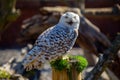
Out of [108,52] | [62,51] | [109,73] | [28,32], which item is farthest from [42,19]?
[62,51]

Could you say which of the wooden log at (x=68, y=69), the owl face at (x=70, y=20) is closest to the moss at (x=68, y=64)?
the wooden log at (x=68, y=69)

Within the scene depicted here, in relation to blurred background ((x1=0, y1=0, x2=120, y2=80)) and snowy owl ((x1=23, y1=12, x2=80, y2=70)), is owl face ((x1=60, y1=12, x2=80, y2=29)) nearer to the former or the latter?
snowy owl ((x1=23, y1=12, x2=80, y2=70))

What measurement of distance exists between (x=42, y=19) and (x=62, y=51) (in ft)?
8.02

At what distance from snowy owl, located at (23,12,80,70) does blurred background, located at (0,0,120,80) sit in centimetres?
77

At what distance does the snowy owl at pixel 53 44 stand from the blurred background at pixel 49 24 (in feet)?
2.52

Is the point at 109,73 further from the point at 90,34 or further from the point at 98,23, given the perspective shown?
the point at 98,23

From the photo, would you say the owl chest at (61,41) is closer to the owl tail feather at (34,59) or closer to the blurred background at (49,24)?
the owl tail feather at (34,59)

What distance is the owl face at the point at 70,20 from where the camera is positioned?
3262 mm

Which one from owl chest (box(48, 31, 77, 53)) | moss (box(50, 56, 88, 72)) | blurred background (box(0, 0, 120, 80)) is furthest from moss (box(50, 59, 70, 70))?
blurred background (box(0, 0, 120, 80))

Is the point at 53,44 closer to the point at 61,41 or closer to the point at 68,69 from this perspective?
the point at 61,41

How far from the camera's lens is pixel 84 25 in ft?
17.0

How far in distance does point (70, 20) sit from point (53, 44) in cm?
26

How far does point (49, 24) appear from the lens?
17.8 ft

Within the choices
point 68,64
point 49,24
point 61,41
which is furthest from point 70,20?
point 49,24
